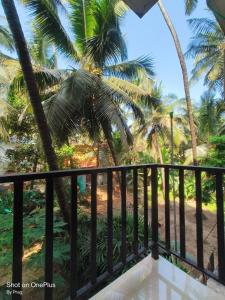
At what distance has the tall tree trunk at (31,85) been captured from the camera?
10.0 ft

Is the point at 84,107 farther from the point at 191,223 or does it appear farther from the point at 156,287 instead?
the point at 191,223

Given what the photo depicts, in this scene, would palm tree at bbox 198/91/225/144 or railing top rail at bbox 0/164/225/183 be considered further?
palm tree at bbox 198/91/225/144

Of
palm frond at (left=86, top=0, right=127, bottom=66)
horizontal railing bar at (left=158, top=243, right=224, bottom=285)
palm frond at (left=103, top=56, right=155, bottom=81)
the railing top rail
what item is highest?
palm frond at (left=86, top=0, right=127, bottom=66)

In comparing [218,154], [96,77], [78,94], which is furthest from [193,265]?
[218,154]

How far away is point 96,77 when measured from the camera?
19.8 ft

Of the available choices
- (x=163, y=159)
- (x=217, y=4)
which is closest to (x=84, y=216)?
(x=217, y=4)

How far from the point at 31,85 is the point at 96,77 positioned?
306 cm

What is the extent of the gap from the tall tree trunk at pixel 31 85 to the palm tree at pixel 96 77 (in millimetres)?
2249

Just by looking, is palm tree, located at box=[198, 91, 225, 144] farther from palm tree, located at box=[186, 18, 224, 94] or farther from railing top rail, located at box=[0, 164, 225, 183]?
railing top rail, located at box=[0, 164, 225, 183]

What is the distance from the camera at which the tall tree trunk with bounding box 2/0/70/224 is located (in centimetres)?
306

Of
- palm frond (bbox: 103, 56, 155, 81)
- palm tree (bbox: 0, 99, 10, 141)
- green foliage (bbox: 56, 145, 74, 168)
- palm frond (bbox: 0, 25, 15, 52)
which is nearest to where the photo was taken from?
palm frond (bbox: 103, 56, 155, 81)

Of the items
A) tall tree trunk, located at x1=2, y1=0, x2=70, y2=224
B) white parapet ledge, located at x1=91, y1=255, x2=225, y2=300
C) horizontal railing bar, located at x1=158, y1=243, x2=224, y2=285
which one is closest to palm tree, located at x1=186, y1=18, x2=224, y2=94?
tall tree trunk, located at x1=2, y1=0, x2=70, y2=224

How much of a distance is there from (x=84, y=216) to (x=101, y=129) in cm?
299

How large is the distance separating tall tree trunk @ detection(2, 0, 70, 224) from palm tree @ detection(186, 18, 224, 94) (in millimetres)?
9584
